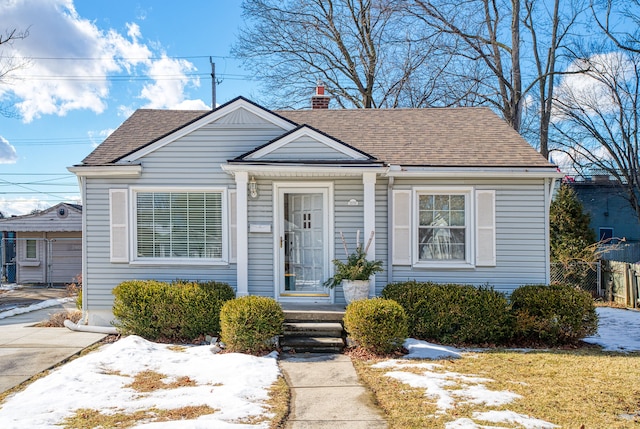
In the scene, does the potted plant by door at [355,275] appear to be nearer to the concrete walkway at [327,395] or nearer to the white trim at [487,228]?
the concrete walkway at [327,395]

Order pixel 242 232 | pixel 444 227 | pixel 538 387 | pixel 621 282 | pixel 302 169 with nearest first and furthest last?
1. pixel 538 387
2. pixel 302 169
3. pixel 242 232
4. pixel 444 227
5. pixel 621 282

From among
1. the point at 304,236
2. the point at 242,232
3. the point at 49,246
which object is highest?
the point at 242,232

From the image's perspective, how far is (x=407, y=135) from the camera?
1008 centimetres

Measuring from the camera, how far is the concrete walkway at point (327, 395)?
14.5ft

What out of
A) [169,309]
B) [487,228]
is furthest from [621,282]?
[169,309]

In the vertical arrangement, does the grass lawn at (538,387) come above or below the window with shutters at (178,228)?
below

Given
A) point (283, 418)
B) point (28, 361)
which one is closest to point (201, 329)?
point (28, 361)

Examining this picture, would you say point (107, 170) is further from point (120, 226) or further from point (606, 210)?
point (606, 210)

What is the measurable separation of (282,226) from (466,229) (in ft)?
11.5

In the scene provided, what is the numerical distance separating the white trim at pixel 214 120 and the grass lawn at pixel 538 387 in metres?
4.66

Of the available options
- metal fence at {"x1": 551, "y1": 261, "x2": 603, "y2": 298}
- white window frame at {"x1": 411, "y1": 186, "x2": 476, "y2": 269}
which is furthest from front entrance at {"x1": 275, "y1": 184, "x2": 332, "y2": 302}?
metal fence at {"x1": 551, "y1": 261, "x2": 603, "y2": 298}

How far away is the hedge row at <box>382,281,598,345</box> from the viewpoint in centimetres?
A: 758

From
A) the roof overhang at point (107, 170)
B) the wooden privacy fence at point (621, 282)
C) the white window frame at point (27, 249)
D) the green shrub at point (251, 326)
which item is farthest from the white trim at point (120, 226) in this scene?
the white window frame at point (27, 249)

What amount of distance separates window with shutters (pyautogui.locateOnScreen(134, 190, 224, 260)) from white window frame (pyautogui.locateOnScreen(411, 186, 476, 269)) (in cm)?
367
